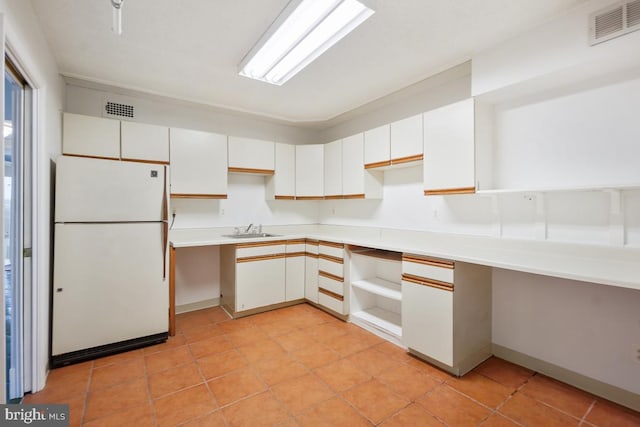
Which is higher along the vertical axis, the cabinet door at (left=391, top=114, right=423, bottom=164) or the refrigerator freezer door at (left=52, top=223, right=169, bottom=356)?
the cabinet door at (left=391, top=114, right=423, bottom=164)

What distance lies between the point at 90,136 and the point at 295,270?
8.40 feet

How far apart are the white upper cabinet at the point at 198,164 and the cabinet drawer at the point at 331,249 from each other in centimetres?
132

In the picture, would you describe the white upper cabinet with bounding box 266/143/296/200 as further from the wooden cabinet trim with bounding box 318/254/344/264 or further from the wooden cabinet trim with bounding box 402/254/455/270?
the wooden cabinet trim with bounding box 402/254/455/270

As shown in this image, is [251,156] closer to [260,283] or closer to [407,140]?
[260,283]

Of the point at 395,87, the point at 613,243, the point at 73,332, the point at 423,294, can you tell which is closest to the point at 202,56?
the point at 395,87

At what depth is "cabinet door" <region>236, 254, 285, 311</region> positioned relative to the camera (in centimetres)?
334

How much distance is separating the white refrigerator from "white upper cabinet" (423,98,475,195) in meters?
2.50

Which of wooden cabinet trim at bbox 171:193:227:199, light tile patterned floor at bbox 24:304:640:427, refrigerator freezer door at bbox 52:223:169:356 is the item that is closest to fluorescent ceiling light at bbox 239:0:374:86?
wooden cabinet trim at bbox 171:193:227:199

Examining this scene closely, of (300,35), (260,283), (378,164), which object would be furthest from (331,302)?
(300,35)

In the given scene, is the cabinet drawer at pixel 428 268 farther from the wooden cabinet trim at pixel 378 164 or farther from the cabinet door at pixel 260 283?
the cabinet door at pixel 260 283

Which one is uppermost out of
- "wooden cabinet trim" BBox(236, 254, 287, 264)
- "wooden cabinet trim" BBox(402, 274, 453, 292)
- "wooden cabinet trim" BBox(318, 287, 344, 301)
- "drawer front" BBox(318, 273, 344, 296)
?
"wooden cabinet trim" BBox(236, 254, 287, 264)

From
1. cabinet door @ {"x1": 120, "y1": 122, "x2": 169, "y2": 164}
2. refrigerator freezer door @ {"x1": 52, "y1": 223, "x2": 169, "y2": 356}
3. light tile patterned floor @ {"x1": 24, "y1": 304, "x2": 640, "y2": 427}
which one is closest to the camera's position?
light tile patterned floor @ {"x1": 24, "y1": 304, "x2": 640, "y2": 427}

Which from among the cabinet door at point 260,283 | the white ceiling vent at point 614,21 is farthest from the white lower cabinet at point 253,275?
the white ceiling vent at point 614,21

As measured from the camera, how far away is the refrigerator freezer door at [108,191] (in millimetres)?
2357
